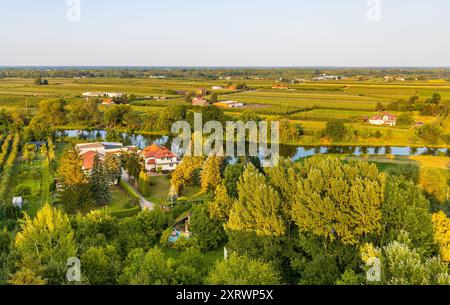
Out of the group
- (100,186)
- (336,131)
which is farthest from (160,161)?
(336,131)

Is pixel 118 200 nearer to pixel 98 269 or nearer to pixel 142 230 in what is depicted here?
pixel 142 230

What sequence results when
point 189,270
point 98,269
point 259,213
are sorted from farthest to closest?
1. point 259,213
2. point 189,270
3. point 98,269

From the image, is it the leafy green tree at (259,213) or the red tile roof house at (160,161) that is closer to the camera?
the leafy green tree at (259,213)

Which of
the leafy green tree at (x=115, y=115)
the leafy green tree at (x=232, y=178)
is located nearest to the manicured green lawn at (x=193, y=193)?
the leafy green tree at (x=232, y=178)

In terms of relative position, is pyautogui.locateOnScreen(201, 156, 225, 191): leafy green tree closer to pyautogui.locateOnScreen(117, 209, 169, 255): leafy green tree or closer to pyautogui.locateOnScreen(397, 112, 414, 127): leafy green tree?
pyautogui.locateOnScreen(117, 209, 169, 255): leafy green tree

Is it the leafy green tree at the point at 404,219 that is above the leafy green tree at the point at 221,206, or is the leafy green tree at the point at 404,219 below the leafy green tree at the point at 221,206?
above

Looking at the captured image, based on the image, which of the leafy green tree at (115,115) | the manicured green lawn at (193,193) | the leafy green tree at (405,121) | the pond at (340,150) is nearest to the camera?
the manicured green lawn at (193,193)

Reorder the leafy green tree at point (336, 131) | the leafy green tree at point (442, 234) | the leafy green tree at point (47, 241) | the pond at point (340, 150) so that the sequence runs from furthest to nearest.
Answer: the leafy green tree at point (336, 131) < the pond at point (340, 150) < the leafy green tree at point (442, 234) < the leafy green tree at point (47, 241)

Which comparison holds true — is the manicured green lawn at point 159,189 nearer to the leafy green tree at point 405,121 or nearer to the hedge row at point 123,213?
the hedge row at point 123,213

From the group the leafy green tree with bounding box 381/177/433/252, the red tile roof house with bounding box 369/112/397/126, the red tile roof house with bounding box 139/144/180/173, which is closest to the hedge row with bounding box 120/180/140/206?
the red tile roof house with bounding box 139/144/180/173

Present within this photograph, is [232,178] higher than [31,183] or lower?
higher
